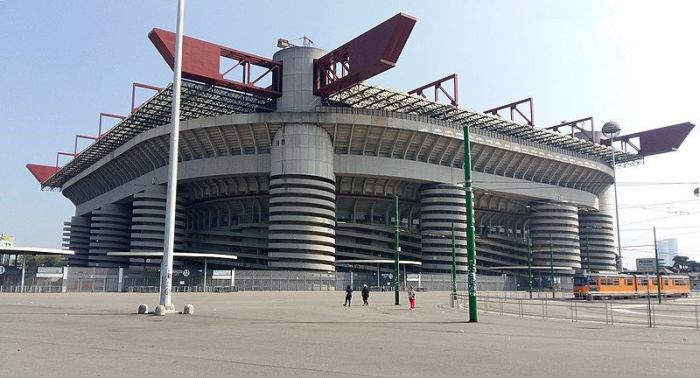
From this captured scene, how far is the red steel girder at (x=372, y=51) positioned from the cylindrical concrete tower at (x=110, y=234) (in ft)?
163

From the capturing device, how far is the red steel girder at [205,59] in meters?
60.3

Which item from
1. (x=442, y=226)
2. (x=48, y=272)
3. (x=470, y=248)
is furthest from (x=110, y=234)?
(x=470, y=248)

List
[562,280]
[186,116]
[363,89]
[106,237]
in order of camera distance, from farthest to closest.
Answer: [106,237] → [562,280] → [186,116] → [363,89]

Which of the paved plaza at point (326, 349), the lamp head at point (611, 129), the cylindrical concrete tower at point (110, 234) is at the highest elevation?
the lamp head at point (611, 129)

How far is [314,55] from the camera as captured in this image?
70.6m

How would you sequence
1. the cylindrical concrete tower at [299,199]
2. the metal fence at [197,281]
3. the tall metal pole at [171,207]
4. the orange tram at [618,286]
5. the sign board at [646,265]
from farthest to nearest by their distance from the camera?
the sign board at [646,265] < the cylindrical concrete tower at [299,199] < the orange tram at [618,286] < the metal fence at [197,281] < the tall metal pole at [171,207]

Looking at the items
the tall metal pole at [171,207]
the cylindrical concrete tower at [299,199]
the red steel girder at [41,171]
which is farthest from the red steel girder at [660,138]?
the red steel girder at [41,171]

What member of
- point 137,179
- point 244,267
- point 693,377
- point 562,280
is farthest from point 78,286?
point 562,280

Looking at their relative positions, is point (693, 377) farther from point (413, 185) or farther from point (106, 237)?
point (106, 237)

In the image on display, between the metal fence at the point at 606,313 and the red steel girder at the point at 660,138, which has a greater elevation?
the red steel girder at the point at 660,138

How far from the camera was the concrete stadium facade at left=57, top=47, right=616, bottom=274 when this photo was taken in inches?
2761

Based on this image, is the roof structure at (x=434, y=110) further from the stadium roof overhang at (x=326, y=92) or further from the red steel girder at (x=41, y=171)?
the red steel girder at (x=41, y=171)

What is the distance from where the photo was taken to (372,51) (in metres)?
58.3

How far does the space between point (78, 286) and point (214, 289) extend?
13065 mm
